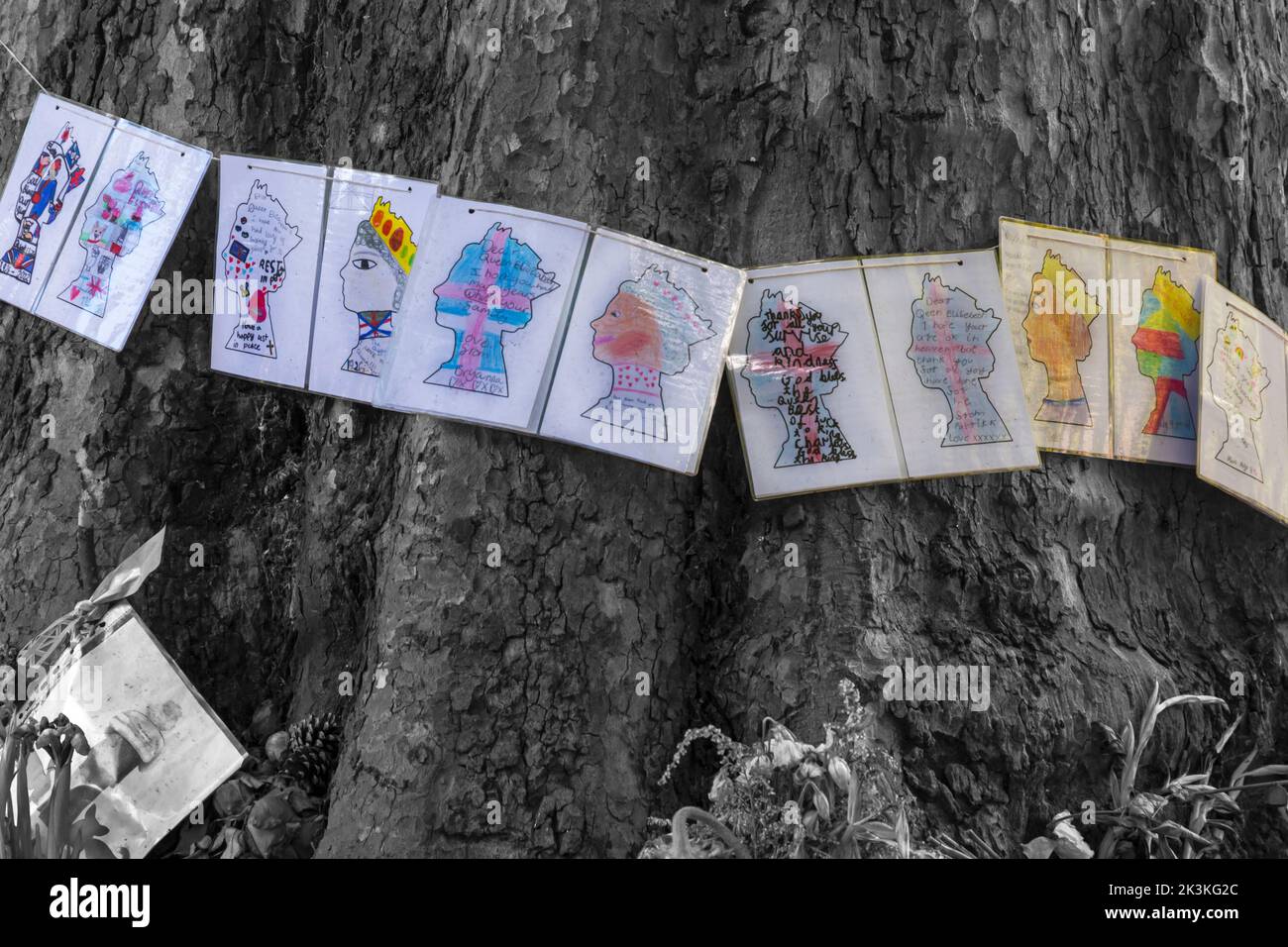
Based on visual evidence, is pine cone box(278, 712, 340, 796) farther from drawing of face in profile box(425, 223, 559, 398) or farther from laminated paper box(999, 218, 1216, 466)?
laminated paper box(999, 218, 1216, 466)

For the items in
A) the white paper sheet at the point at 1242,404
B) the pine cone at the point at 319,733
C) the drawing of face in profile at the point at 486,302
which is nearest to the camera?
the drawing of face in profile at the point at 486,302

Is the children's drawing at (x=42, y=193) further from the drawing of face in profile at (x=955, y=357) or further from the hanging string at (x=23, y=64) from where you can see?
the drawing of face in profile at (x=955, y=357)

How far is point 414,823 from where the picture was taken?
274 cm

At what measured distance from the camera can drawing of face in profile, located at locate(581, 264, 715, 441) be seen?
2.92m

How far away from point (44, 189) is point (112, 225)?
27cm

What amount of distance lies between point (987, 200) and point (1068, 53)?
46 cm

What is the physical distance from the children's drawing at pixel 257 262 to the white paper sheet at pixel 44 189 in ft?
1.61

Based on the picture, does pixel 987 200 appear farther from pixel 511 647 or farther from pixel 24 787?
pixel 24 787

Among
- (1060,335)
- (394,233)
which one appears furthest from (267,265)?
(1060,335)

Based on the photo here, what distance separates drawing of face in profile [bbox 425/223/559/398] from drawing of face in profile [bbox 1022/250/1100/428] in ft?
4.08

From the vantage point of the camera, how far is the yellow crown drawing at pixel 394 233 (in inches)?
123

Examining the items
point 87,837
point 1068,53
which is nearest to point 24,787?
point 87,837

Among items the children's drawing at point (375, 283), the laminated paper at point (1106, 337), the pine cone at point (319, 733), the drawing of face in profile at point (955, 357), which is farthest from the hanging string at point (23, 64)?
the laminated paper at point (1106, 337)

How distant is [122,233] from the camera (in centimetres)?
334
